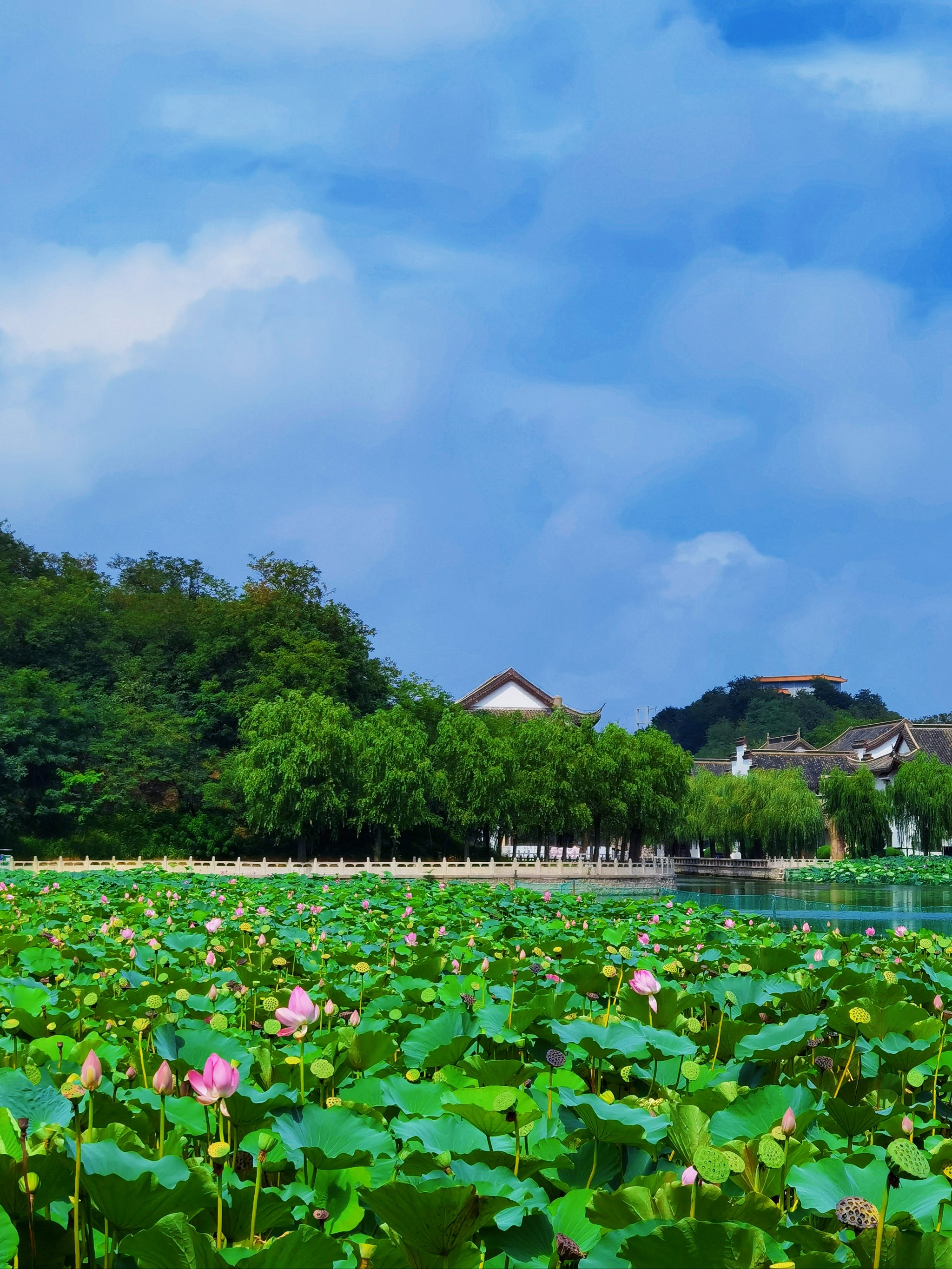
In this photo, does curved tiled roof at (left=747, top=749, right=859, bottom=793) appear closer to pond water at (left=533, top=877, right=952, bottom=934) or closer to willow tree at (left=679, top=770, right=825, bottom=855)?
willow tree at (left=679, top=770, right=825, bottom=855)

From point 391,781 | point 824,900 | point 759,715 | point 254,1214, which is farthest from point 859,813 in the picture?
point 759,715

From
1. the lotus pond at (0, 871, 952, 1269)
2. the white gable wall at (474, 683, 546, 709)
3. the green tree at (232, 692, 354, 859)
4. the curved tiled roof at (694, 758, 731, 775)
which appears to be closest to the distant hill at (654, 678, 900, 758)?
the curved tiled roof at (694, 758, 731, 775)

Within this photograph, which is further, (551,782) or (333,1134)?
(551,782)

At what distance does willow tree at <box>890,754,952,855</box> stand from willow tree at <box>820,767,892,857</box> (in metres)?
0.55

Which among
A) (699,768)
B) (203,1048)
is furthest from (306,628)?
(203,1048)

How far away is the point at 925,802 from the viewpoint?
4119 centimetres

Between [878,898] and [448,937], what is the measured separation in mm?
25280

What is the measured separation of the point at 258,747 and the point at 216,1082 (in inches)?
1207

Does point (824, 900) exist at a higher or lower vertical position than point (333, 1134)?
lower

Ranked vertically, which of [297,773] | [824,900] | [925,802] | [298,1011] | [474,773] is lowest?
[824,900]

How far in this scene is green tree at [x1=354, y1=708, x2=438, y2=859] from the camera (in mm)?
32062

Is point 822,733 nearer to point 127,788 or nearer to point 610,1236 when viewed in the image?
point 127,788

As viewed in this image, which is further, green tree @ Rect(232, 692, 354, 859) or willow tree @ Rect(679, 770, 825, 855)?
willow tree @ Rect(679, 770, 825, 855)

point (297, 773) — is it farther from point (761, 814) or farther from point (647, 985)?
point (647, 985)
